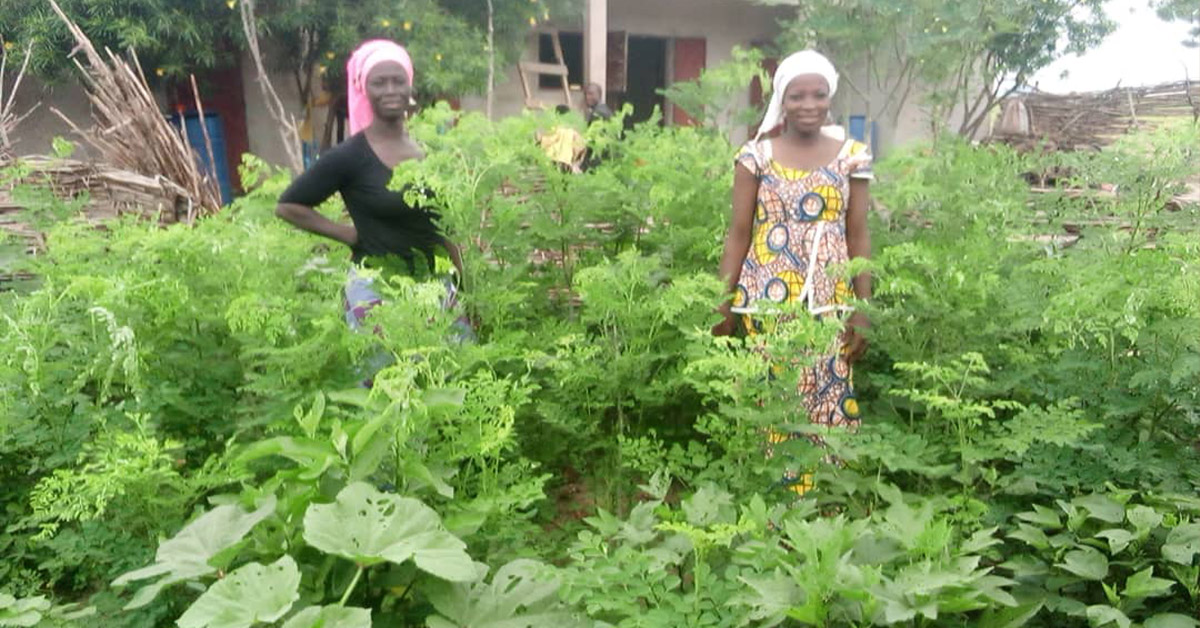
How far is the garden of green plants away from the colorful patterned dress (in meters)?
0.18

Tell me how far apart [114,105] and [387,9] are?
16.1 feet

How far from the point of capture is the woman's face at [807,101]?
106 inches

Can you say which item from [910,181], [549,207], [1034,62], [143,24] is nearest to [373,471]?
[549,207]

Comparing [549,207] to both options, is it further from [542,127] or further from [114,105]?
[114,105]

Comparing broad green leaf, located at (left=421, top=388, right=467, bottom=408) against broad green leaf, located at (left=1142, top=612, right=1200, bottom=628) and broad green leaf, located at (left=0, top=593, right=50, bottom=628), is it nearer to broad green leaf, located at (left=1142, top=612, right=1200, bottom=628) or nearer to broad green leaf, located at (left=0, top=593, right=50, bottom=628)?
broad green leaf, located at (left=0, top=593, right=50, bottom=628)

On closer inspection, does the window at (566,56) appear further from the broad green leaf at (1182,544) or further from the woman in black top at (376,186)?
the broad green leaf at (1182,544)

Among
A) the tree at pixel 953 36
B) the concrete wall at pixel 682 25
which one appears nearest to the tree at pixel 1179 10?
the tree at pixel 953 36

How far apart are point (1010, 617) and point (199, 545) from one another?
4.26ft

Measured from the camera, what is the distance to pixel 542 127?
328cm

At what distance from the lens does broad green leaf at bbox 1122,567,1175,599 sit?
4.37 ft

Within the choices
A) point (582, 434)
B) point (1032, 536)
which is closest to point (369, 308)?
point (582, 434)

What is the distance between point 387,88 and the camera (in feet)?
9.73

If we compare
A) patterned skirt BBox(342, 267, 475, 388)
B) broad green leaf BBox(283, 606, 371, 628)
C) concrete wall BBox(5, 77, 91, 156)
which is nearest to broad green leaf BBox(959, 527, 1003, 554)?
broad green leaf BBox(283, 606, 371, 628)

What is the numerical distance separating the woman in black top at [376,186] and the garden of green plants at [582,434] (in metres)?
0.20
